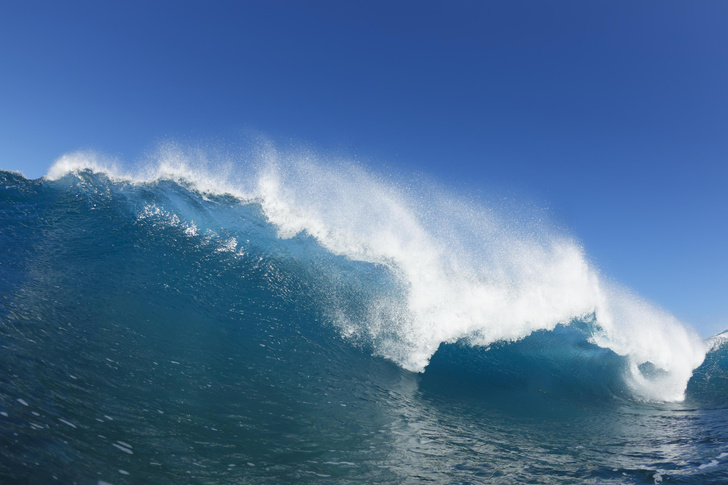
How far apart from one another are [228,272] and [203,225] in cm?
409

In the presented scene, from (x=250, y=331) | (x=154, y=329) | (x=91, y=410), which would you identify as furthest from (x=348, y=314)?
(x=91, y=410)

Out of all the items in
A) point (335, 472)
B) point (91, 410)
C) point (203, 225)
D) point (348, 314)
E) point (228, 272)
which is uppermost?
point (203, 225)

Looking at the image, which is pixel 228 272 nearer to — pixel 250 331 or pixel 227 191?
pixel 250 331

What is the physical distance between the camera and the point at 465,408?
316 inches

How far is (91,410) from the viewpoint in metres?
4.30

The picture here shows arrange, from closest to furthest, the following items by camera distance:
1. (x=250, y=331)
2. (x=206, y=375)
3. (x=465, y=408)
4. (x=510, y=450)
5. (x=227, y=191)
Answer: (x=510, y=450), (x=206, y=375), (x=465, y=408), (x=250, y=331), (x=227, y=191)

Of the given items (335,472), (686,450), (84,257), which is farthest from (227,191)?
(686,450)

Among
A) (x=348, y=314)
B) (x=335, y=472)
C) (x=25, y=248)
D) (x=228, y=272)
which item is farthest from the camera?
(x=228, y=272)

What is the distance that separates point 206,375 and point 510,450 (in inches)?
222

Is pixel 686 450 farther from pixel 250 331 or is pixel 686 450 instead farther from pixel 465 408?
pixel 250 331

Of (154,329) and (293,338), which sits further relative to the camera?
(293,338)

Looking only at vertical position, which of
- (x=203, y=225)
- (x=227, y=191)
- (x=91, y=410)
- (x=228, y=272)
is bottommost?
(x=91, y=410)

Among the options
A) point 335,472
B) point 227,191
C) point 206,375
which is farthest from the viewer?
point 227,191

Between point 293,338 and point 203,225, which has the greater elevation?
point 203,225
